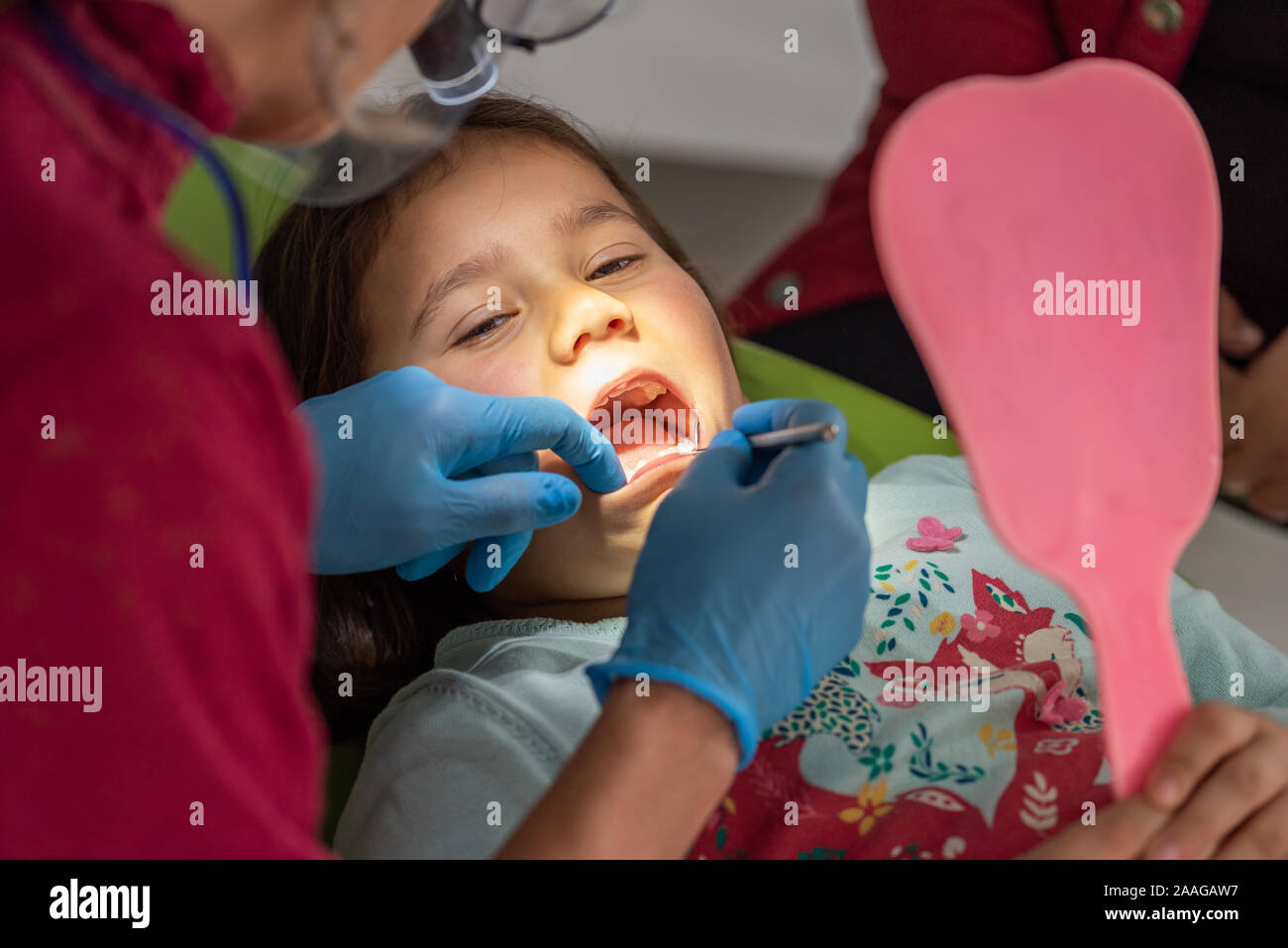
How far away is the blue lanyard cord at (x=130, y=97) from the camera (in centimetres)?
59

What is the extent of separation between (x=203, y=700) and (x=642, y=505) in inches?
26.4

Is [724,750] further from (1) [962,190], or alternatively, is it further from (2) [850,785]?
(1) [962,190]

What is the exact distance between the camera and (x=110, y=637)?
1.79 feet

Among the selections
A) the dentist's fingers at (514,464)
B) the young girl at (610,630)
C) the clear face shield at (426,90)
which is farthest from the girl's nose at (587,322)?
the clear face shield at (426,90)

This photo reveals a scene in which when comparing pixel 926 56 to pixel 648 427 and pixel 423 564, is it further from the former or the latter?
pixel 423 564

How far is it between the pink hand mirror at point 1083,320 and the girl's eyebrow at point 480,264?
540 mm

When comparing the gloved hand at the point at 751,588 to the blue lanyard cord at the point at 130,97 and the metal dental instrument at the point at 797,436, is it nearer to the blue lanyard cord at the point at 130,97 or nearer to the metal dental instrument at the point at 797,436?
the metal dental instrument at the point at 797,436

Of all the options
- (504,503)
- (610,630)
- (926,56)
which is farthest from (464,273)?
(926,56)

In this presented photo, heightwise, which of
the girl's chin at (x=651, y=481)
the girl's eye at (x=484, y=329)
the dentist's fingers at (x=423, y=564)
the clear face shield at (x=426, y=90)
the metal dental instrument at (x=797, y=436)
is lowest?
the dentist's fingers at (x=423, y=564)

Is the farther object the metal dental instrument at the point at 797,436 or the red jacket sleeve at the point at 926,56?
the red jacket sleeve at the point at 926,56

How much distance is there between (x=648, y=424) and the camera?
4.05ft

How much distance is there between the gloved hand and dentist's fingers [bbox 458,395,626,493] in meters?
0.21
